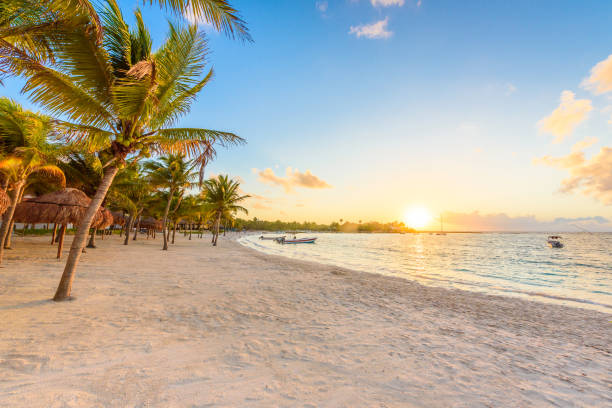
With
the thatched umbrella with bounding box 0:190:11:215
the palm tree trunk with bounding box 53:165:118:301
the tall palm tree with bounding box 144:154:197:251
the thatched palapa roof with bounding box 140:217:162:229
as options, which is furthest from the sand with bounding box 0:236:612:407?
the thatched palapa roof with bounding box 140:217:162:229

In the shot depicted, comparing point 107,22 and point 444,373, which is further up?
point 107,22

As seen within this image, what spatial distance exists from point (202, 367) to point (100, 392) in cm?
91

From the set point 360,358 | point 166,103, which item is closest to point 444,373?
point 360,358

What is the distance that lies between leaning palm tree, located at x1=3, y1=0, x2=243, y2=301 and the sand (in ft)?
5.59

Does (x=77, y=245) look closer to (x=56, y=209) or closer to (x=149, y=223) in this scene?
(x=56, y=209)

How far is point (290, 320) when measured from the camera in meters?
4.71

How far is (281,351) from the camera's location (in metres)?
3.39

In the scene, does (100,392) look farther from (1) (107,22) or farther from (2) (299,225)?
(2) (299,225)

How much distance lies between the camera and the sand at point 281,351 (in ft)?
7.97

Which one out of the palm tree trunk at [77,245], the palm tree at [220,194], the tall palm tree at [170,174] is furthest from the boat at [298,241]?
the palm tree trunk at [77,245]

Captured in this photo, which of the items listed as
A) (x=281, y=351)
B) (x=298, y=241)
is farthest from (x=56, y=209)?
Result: (x=298, y=241)

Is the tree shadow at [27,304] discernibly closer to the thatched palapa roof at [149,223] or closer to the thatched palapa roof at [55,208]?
the thatched palapa roof at [55,208]

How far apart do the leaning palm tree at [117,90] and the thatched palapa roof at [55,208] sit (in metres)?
6.24

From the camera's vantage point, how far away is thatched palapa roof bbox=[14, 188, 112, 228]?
1001cm
